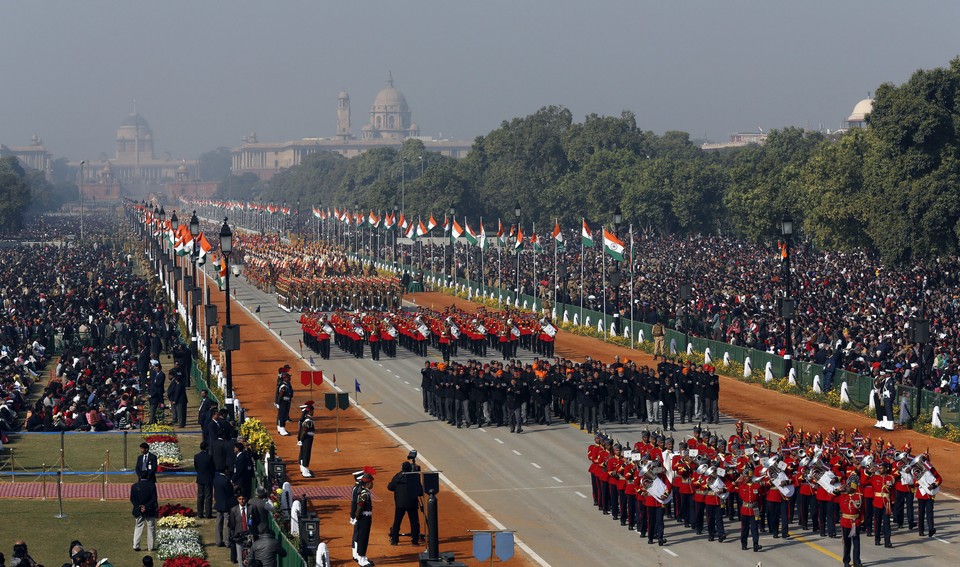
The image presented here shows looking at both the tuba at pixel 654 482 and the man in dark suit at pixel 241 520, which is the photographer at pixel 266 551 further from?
the tuba at pixel 654 482

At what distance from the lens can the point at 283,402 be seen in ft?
126

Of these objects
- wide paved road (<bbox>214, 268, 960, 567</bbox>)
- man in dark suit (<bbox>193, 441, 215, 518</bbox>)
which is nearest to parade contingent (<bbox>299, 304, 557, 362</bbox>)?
wide paved road (<bbox>214, 268, 960, 567</bbox>)

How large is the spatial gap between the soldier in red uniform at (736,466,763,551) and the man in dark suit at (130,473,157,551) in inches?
383

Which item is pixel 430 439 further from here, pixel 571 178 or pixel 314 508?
pixel 571 178

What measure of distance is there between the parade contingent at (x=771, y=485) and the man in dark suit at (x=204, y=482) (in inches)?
282

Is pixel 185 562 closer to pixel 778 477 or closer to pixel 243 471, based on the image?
pixel 243 471

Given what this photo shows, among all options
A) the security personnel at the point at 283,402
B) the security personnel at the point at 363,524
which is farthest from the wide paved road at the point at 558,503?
the security personnel at the point at 363,524

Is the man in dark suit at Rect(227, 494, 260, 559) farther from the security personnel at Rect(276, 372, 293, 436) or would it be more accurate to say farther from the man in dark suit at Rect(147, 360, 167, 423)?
the man in dark suit at Rect(147, 360, 167, 423)

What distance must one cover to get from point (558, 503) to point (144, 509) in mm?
8528

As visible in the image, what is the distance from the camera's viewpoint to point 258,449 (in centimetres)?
3022

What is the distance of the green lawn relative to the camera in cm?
2443

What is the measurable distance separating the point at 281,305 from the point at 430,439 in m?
41.6

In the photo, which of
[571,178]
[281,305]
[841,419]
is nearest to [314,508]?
Answer: [841,419]

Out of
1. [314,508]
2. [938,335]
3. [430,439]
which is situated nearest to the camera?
[314,508]
